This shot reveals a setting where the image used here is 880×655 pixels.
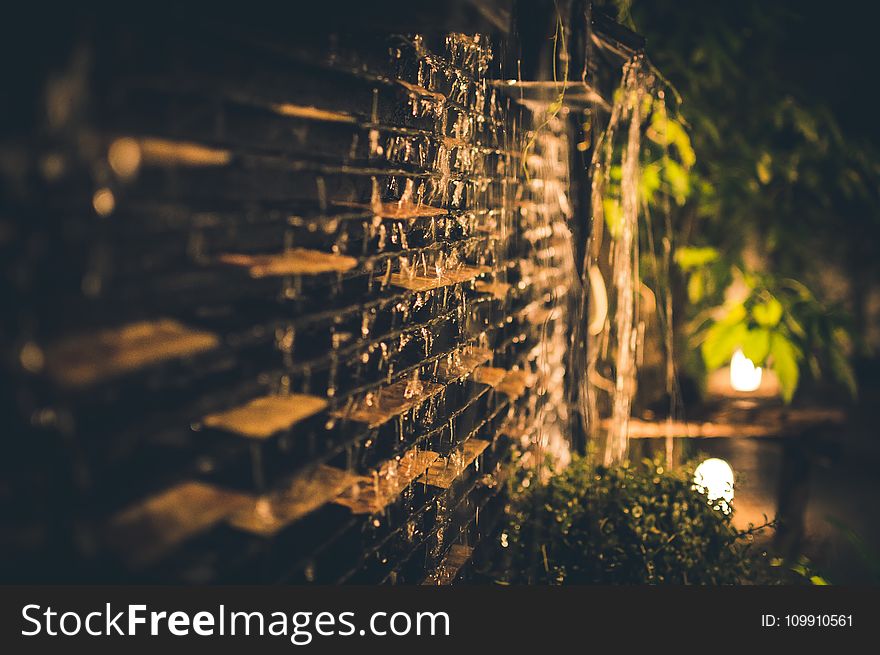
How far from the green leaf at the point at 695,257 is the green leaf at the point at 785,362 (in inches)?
41.4

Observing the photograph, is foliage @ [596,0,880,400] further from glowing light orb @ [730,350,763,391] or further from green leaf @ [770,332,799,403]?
glowing light orb @ [730,350,763,391]

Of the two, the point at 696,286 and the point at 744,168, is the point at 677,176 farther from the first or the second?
the point at 696,286

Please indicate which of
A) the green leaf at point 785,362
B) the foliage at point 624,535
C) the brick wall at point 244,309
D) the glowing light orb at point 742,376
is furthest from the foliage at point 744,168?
the brick wall at point 244,309

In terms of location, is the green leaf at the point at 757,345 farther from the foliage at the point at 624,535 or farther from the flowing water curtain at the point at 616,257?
the foliage at the point at 624,535

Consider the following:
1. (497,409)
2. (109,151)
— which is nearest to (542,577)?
(497,409)

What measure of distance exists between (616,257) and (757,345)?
118 cm

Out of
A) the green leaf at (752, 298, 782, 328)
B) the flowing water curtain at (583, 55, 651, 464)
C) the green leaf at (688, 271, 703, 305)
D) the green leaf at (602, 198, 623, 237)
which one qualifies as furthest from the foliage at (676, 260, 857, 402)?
the green leaf at (602, 198, 623, 237)

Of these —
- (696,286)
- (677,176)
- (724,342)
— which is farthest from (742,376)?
(677,176)

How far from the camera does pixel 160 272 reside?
1.39 meters

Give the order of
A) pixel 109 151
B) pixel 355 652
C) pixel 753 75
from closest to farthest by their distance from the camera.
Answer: pixel 109 151 < pixel 355 652 < pixel 753 75

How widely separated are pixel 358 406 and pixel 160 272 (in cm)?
84

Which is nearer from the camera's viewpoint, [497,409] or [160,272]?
[160,272]

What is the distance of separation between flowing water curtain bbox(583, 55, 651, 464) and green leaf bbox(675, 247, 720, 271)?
67cm

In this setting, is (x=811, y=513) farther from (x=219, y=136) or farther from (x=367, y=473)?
(x=219, y=136)
